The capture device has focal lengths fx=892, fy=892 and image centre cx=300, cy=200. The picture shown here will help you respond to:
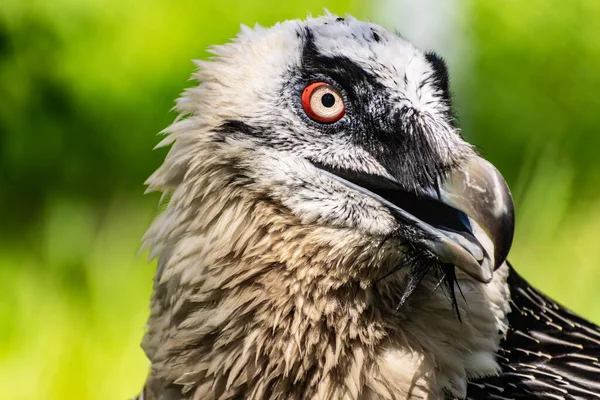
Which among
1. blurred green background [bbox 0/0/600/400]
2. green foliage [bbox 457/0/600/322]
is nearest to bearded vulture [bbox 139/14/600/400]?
blurred green background [bbox 0/0/600/400]

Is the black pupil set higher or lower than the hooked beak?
higher

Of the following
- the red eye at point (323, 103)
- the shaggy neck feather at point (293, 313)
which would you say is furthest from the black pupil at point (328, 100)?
the shaggy neck feather at point (293, 313)

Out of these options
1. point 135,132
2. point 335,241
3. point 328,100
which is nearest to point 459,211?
point 335,241

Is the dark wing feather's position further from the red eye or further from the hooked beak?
the red eye

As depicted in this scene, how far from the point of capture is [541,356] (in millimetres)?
2748

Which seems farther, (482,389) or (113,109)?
(113,109)

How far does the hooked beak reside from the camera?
2244mm

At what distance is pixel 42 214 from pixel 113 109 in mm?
835

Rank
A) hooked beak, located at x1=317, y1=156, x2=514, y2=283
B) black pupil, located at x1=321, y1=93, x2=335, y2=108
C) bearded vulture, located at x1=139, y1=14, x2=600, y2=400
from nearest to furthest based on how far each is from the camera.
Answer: hooked beak, located at x1=317, y1=156, x2=514, y2=283, bearded vulture, located at x1=139, y1=14, x2=600, y2=400, black pupil, located at x1=321, y1=93, x2=335, y2=108

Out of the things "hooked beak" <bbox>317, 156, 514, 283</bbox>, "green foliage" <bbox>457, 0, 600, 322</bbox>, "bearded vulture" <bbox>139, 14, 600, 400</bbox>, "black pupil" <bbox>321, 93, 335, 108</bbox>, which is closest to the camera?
"hooked beak" <bbox>317, 156, 514, 283</bbox>

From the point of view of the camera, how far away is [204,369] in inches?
102

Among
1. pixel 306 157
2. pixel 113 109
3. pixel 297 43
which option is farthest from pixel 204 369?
pixel 113 109

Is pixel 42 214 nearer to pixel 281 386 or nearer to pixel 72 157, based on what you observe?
pixel 72 157

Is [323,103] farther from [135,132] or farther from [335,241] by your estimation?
[135,132]
